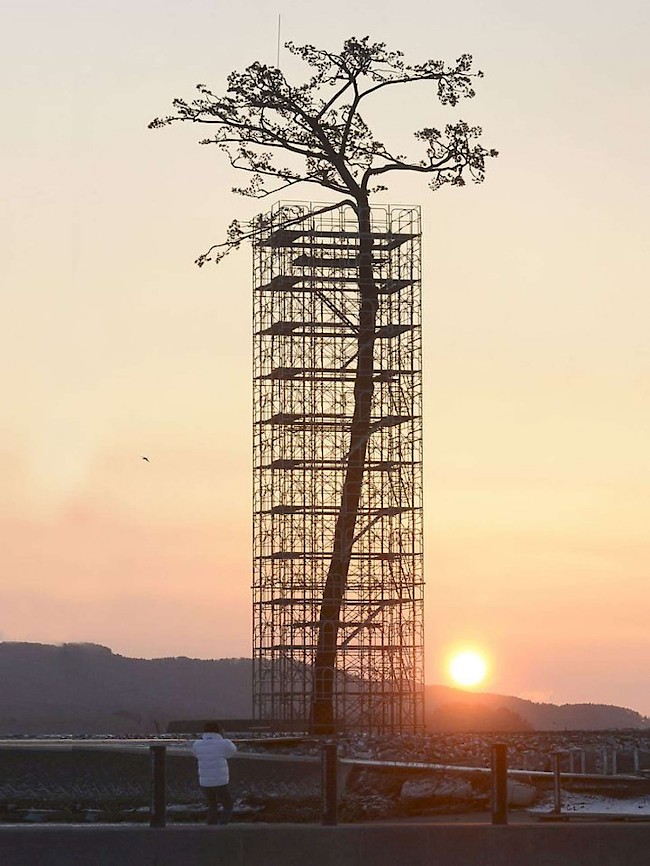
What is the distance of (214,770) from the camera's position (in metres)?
23.2

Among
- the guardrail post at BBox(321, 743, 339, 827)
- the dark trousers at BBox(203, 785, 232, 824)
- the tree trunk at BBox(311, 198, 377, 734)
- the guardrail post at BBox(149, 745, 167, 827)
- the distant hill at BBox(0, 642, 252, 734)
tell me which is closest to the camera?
the guardrail post at BBox(149, 745, 167, 827)

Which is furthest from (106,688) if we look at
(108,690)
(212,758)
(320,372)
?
(212,758)

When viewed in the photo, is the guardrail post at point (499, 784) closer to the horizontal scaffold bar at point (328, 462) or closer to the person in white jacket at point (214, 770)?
the person in white jacket at point (214, 770)

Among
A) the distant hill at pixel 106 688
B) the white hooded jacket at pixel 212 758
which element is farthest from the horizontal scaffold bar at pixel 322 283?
the distant hill at pixel 106 688

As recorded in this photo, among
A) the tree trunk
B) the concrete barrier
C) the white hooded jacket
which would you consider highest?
the tree trunk

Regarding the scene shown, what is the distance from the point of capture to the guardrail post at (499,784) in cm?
2006

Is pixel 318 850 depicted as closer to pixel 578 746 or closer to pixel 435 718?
pixel 578 746

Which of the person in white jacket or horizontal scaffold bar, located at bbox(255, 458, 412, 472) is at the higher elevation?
horizontal scaffold bar, located at bbox(255, 458, 412, 472)

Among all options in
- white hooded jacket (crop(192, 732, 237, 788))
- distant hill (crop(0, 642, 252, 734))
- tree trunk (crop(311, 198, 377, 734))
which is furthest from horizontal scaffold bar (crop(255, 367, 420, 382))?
distant hill (crop(0, 642, 252, 734))

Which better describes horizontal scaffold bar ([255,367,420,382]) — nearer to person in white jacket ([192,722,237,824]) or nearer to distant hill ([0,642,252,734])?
person in white jacket ([192,722,237,824])

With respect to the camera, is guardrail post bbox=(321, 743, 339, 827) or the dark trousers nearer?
guardrail post bbox=(321, 743, 339, 827)

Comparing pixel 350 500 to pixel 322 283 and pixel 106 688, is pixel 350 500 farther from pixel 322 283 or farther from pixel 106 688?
pixel 106 688

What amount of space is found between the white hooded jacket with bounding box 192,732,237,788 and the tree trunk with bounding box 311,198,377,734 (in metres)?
38.8

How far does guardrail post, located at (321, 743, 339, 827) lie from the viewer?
1964cm
